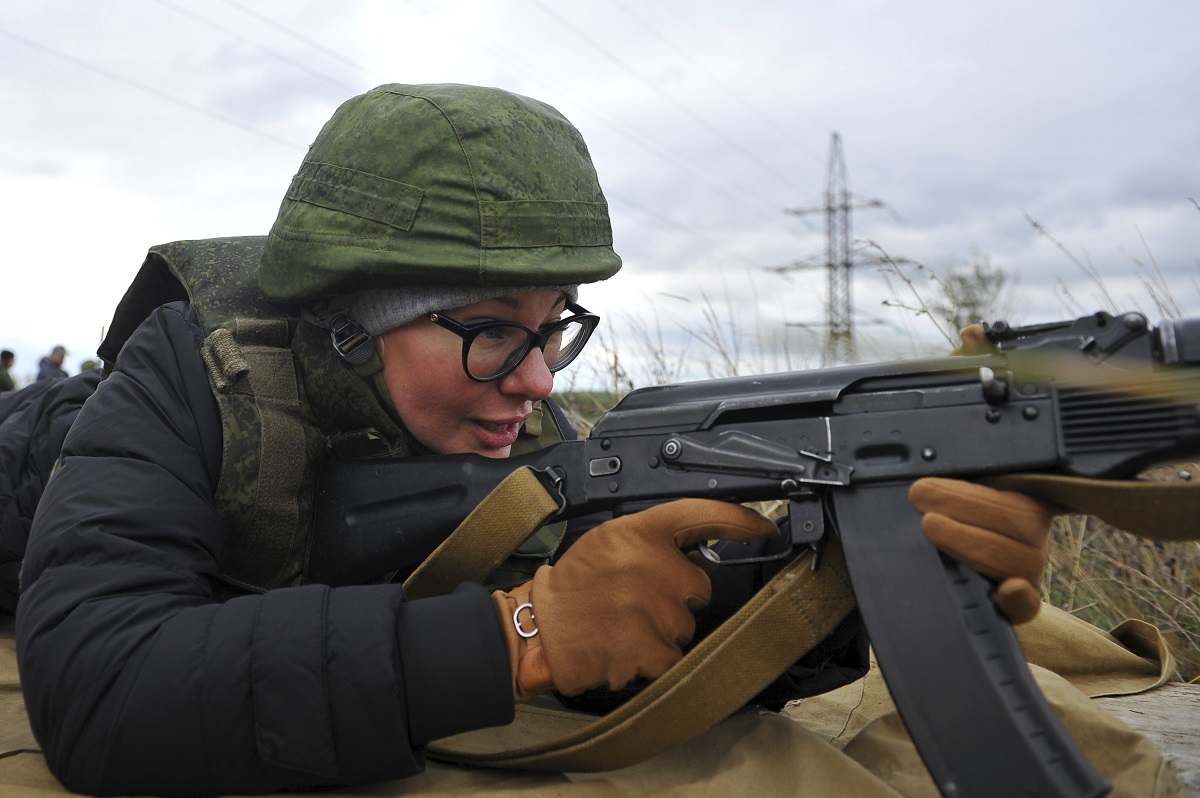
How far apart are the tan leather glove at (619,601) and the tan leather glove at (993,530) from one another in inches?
13.0

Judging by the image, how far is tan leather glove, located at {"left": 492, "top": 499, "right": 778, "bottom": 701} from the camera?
190cm

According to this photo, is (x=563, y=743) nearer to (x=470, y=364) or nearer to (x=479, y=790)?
(x=479, y=790)

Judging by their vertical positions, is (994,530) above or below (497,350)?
below

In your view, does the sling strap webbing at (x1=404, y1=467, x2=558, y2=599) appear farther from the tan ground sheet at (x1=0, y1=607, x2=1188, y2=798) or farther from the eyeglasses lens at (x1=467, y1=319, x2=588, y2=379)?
the tan ground sheet at (x1=0, y1=607, x2=1188, y2=798)

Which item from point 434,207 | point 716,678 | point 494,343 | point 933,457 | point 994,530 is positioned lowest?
point 716,678

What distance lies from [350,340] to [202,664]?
0.79 m

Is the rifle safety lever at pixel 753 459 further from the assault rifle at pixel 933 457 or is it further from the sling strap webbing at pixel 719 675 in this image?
the sling strap webbing at pixel 719 675

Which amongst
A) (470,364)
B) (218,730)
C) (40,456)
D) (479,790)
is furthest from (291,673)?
(40,456)

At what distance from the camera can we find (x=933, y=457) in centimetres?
180

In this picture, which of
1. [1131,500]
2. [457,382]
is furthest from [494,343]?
[1131,500]

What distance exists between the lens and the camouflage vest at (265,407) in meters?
2.13

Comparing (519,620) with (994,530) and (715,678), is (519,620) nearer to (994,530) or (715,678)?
(715,678)

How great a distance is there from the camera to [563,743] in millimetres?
1988

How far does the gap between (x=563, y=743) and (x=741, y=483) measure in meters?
0.61
